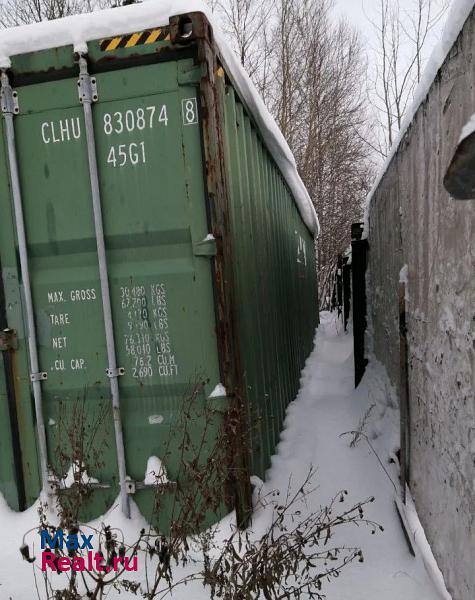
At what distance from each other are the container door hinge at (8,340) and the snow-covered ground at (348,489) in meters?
1.00

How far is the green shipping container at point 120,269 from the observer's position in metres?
2.43

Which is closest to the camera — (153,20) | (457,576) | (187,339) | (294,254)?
(457,576)

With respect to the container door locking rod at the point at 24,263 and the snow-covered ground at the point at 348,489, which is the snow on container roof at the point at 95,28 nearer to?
the container door locking rod at the point at 24,263

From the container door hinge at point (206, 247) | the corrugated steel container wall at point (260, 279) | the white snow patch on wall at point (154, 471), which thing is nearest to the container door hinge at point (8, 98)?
the corrugated steel container wall at point (260, 279)

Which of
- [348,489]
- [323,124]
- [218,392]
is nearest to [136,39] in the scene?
[218,392]

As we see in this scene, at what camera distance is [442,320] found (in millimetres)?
1953

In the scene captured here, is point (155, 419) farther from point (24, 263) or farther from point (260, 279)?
point (260, 279)

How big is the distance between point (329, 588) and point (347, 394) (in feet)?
10.7

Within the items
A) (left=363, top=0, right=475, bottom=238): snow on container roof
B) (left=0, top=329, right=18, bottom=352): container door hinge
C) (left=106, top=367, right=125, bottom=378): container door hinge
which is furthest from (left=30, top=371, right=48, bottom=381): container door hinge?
(left=363, top=0, right=475, bottom=238): snow on container roof

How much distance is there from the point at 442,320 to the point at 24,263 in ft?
7.69

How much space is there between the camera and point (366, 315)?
5.79 metres

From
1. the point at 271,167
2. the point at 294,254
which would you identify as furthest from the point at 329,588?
the point at 294,254

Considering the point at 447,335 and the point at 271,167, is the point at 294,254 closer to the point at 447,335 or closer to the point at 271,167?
the point at 271,167

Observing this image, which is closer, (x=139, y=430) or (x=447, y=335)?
(x=447, y=335)
